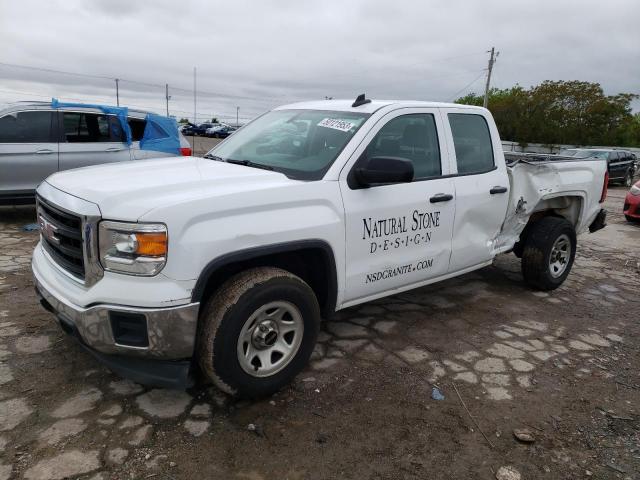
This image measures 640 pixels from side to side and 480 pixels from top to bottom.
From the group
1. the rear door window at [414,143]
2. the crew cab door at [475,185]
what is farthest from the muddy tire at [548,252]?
the rear door window at [414,143]

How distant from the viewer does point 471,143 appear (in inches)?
168

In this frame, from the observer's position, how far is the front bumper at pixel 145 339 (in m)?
2.48

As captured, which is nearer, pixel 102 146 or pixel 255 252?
Result: pixel 255 252

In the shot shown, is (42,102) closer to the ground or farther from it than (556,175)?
farther from it

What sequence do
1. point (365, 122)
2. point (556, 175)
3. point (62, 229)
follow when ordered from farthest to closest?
1. point (556, 175)
2. point (365, 122)
3. point (62, 229)

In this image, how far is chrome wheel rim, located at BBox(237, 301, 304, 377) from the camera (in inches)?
112

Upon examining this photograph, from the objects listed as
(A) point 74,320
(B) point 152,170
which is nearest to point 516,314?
(B) point 152,170

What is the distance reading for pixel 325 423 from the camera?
284cm

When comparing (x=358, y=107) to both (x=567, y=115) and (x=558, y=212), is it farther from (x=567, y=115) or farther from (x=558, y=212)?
(x=567, y=115)

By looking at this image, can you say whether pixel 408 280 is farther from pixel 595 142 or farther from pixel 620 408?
pixel 595 142

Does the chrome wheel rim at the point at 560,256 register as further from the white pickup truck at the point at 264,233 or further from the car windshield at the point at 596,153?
the car windshield at the point at 596,153

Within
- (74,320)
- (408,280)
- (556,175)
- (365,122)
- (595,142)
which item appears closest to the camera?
(74,320)

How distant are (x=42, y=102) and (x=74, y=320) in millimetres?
6019

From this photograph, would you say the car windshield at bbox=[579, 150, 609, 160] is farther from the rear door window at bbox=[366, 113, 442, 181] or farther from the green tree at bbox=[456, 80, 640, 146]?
the green tree at bbox=[456, 80, 640, 146]
